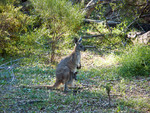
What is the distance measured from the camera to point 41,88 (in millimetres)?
5875

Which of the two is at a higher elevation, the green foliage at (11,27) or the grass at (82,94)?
the green foliage at (11,27)

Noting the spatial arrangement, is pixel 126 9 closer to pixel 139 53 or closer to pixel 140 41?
pixel 140 41

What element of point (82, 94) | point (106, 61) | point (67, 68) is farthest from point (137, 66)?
point (67, 68)

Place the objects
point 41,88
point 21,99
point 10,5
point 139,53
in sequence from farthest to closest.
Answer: point 10,5 < point 139,53 < point 41,88 < point 21,99

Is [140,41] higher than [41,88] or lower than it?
higher

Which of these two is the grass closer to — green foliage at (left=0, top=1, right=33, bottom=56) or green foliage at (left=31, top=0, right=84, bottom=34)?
green foliage at (left=0, top=1, right=33, bottom=56)

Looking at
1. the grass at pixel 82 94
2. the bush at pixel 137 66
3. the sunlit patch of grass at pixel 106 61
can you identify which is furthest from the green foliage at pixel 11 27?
the bush at pixel 137 66

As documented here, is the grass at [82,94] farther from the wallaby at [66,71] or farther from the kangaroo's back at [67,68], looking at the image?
the kangaroo's back at [67,68]

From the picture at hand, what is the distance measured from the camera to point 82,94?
18.5 feet

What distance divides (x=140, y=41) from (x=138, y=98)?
4935 millimetres

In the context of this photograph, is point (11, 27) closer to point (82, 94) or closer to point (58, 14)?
point (58, 14)

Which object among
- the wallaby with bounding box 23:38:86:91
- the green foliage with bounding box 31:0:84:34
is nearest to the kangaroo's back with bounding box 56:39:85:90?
the wallaby with bounding box 23:38:86:91

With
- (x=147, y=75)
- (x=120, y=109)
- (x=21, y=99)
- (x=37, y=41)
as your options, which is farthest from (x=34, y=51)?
(x=120, y=109)

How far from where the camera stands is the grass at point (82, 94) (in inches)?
185
